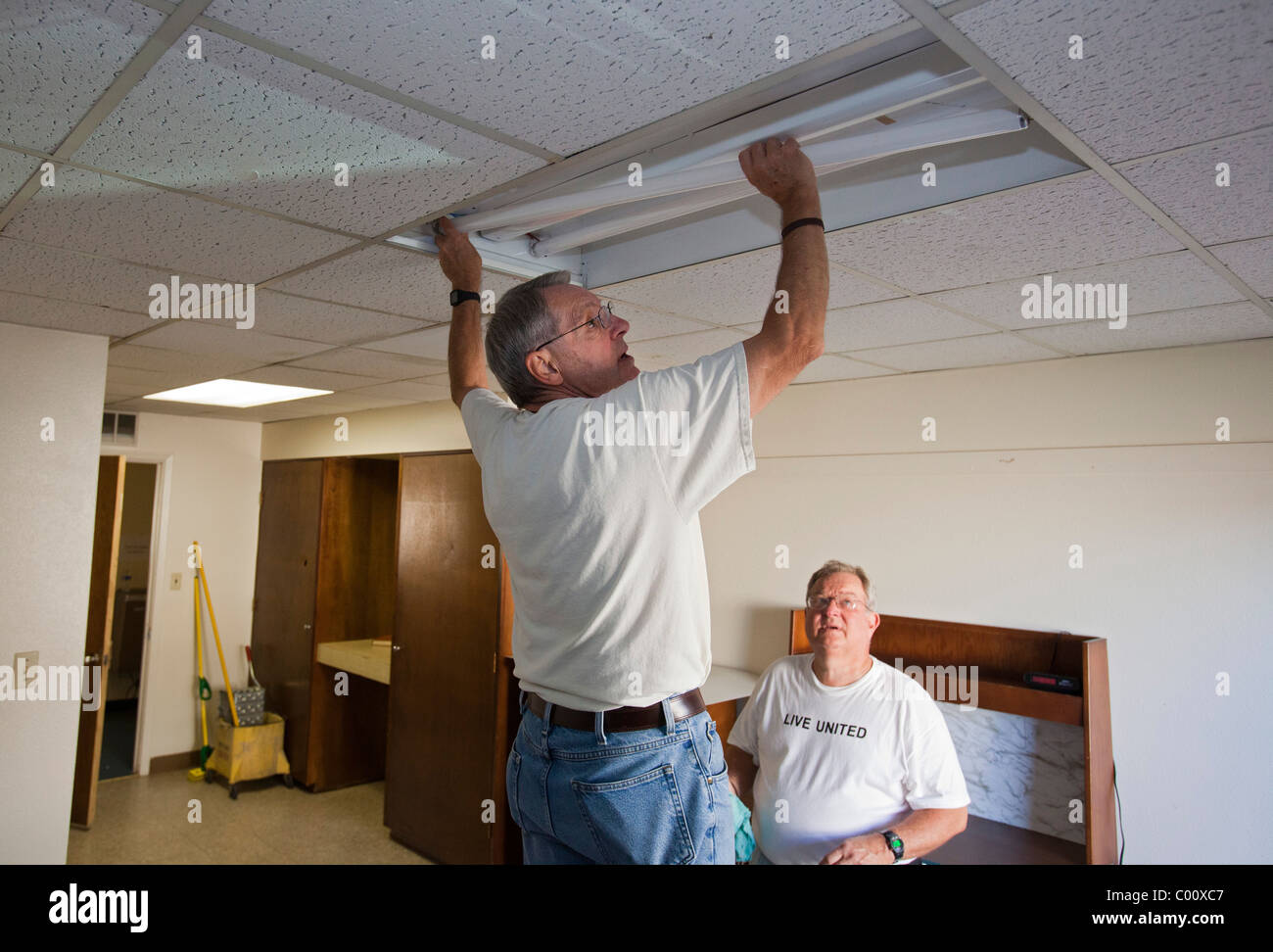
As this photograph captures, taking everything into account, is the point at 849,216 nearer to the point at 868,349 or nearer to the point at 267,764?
the point at 868,349

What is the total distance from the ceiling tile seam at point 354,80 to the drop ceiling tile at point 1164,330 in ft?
5.99

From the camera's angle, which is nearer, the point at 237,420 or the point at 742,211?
the point at 742,211

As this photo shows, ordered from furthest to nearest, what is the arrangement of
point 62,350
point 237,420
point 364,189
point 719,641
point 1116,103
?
point 237,420, point 719,641, point 62,350, point 364,189, point 1116,103

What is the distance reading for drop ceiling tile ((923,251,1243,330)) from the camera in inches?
76.2

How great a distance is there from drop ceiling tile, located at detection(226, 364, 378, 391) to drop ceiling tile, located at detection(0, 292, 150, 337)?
810 millimetres

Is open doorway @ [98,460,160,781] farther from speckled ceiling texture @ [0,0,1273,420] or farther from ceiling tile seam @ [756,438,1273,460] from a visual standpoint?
ceiling tile seam @ [756,438,1273,460]

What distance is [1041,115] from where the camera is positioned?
4.06 feet

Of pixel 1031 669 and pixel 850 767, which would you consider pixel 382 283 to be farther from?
pixel 1031 669

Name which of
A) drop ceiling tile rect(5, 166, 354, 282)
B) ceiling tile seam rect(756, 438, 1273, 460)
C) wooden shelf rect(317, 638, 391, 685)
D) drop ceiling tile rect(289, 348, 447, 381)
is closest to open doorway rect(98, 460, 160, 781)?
wooden shelf rect(317, 638, 391, 685)

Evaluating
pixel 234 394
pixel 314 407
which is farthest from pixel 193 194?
pixel 314 407
